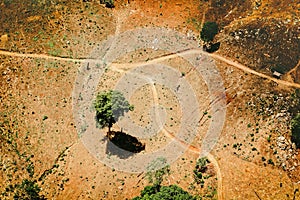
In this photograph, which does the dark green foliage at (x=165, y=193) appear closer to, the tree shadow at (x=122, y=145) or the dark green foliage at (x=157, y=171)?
the dark green foliage at (x=157, y=171)

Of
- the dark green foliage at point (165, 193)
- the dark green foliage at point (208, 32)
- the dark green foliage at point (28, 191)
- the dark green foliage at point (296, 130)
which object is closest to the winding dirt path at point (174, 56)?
the dark green foliage at point (208, 32)

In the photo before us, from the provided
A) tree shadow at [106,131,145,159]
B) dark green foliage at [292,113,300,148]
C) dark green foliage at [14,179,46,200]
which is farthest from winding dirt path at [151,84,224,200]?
dark green foliage at [14,179,46,200]

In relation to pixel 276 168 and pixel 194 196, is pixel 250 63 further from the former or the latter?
pixel 194 196

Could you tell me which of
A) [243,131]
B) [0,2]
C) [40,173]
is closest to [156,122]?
[243,131]

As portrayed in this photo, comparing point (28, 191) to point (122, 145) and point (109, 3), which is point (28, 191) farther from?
point (109, 3)

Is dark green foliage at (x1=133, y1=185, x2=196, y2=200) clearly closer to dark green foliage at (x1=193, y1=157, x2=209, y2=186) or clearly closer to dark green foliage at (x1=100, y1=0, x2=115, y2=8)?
dark green foliage at (x1=193, y1=157, x2=209, y2=186)

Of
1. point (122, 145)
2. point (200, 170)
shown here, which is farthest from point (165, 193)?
point (122, 145)
